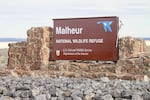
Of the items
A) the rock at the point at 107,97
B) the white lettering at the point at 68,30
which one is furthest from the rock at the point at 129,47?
the rock at the point at 107,97

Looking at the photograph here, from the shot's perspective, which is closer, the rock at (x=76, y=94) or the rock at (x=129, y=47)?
the rock at (x=76, y=94)

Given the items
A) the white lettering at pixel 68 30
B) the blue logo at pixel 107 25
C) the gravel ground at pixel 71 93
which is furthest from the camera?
the white lettering at pixel 68 30

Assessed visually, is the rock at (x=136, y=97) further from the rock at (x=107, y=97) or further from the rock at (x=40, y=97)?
the rock at (x=40, y=97)

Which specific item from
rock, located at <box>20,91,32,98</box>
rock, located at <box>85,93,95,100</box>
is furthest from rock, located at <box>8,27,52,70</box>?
rock, located at <box>85,93,95,100</box>

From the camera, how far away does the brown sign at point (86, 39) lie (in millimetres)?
19547

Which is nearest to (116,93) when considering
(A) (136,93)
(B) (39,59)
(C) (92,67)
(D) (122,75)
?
(A) (136,93)

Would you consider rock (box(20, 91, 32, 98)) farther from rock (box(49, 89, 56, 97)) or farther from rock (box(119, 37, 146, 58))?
rock (box(119, 37, 146, 58))

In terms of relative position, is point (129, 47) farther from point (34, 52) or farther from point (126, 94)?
point (126, 94)

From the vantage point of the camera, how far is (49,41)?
21.0 m

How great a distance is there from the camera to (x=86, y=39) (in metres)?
20.0

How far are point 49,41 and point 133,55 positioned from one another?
395cm

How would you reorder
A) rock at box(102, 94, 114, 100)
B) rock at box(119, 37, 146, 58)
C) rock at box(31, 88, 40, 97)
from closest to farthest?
rock at box(102, 94, 114, 100) < rock at box(31, 88, 40, 97) < rock at box(119, 37, 146, 58)

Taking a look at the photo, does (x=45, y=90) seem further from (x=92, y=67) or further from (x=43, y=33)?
(x=43, y=33)

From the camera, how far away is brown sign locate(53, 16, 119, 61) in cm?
1955
